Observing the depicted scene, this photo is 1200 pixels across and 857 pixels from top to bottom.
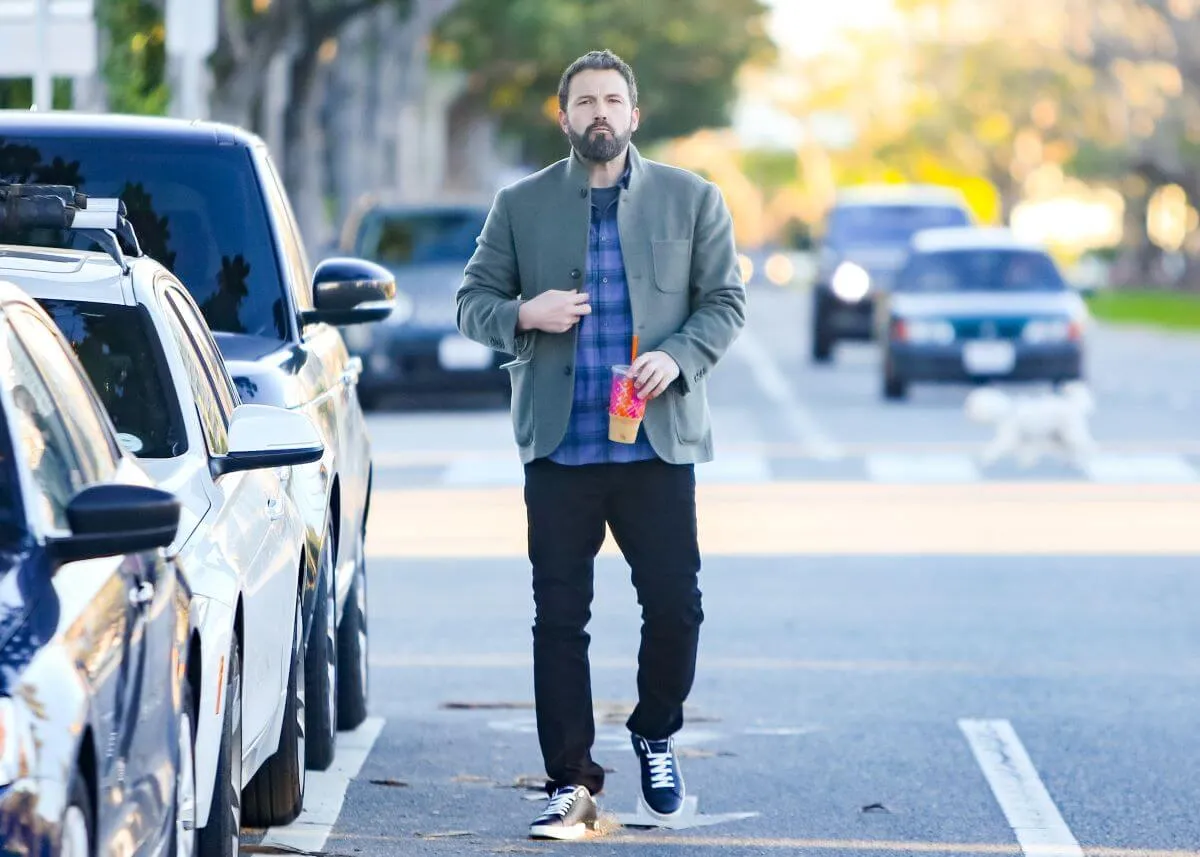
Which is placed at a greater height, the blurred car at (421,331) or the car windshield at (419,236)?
the car windshield at (419,236)

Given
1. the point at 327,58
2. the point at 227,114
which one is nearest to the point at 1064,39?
the point at 327,58

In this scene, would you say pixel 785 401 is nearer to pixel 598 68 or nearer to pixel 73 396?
pixel 598 68

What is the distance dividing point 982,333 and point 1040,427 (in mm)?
6584

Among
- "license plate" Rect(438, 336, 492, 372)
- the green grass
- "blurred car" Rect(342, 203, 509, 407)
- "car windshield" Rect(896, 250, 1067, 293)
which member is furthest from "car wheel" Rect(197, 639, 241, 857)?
the green grass

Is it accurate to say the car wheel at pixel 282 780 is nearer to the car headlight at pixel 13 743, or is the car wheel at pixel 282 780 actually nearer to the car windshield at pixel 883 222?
the car headlight at pixel 13 743

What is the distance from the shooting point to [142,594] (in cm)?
504

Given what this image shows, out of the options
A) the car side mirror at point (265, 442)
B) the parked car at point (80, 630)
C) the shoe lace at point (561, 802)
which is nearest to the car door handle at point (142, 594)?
the parked car at point (80, 630)

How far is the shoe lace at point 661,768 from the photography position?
24.6 feet

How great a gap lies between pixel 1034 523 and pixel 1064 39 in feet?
204

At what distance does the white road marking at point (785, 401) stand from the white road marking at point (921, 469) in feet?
1.57

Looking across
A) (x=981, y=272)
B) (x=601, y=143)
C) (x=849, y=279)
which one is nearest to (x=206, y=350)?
(x=601, y=143)

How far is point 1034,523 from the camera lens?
15734 mm

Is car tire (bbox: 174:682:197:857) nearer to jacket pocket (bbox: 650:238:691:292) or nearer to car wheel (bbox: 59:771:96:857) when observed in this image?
car wheel (bbox: 59:771:96:857)

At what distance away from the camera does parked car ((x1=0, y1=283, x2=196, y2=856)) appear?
4.22 metres
